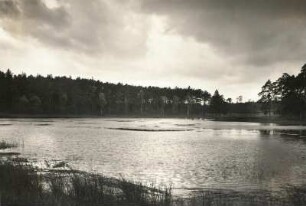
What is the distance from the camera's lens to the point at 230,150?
44781mm

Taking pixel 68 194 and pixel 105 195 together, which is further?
pixel 68 194

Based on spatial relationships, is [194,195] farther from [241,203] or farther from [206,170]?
[206,170]

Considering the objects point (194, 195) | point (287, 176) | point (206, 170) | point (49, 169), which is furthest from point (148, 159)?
point (194, 195)

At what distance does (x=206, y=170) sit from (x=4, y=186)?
15.8 meters

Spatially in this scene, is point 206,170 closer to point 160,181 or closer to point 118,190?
point 160,181

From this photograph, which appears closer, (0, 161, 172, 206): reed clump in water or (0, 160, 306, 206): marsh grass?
(0, 161, 172, 206): reed clump in water

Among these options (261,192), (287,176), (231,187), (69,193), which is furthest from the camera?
(287,176)

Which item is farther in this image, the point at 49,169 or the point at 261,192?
the point at 49,169

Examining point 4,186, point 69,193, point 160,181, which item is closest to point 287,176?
point 160,181

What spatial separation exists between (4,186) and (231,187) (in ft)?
41.1

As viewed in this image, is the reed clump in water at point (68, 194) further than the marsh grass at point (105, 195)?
No

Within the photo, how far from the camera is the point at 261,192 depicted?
71.5ft

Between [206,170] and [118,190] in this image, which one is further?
[206,170]

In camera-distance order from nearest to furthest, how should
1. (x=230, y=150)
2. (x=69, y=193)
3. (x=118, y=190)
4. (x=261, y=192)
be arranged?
1. (x=69, y=193)
2. (x=118, y=190)
3. (x=261, y=192)
4. (x=230, y=150)
